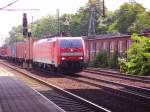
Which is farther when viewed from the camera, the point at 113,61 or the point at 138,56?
the point at 113,61

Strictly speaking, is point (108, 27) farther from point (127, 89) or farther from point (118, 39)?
point (127, 89)

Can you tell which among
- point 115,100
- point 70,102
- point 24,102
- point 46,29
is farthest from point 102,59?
point 46,29

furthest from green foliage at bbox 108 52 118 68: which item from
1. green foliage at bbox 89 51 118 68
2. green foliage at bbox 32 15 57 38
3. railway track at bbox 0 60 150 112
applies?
green foliage at bbox 32 15 57 38

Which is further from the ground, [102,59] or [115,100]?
[102,59]

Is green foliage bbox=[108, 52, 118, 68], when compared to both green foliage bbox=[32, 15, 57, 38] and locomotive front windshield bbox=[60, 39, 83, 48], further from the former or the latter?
green foliage bbox=[32, 15, 57, 38]

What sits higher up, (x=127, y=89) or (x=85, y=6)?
(x=85, y=6)

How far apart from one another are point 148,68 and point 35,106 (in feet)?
63.8

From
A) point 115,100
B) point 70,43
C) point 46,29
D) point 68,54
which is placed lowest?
point 115,100

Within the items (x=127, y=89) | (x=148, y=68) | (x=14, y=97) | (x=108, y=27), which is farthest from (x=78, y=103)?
(x=108, y=27)

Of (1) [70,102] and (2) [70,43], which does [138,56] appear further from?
(1) [70,102]

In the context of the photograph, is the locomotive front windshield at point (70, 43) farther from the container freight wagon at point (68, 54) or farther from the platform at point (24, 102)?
the platform at point (24, 102)

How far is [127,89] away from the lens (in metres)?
21.7

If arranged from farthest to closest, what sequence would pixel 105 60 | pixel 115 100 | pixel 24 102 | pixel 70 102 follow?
pixel 105 60, pixel 115 100, pixel 70 102, pixel 24 102

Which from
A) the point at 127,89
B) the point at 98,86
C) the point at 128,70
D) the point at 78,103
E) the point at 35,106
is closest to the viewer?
the point at 35,106
